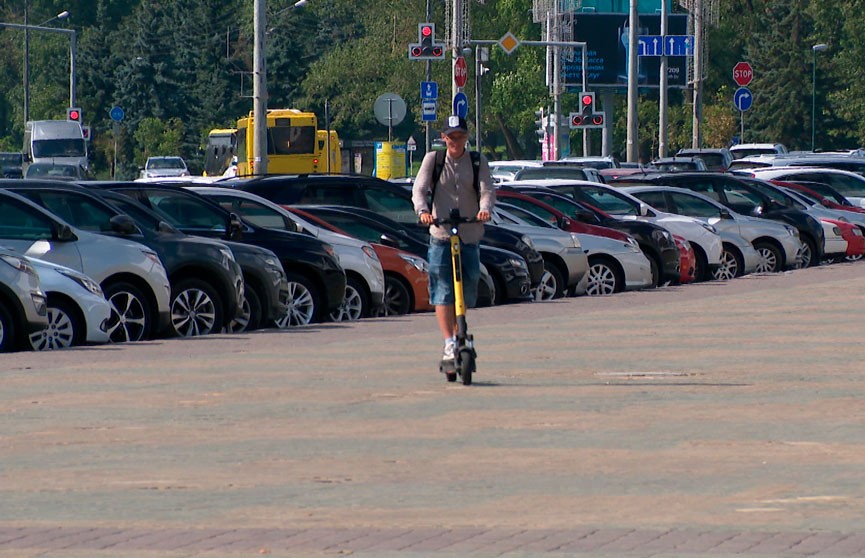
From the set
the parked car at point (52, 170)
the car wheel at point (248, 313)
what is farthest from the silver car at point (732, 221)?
the parked car at point (52, 170)

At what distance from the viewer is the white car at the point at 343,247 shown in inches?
802

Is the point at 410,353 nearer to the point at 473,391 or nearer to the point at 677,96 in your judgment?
the point at 473,391

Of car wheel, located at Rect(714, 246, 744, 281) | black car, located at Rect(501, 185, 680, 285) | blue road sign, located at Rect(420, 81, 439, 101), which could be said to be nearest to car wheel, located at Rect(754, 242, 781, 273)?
car wheel, located at Rect(714, 246, 744, 281)

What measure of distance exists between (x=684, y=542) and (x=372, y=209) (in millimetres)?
15917

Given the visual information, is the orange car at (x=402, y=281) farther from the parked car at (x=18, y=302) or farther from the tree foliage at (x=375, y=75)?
the tree foliage at (x=375, y=75)

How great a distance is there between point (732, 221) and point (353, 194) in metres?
9.02

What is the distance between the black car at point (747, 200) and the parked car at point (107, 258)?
15.6m

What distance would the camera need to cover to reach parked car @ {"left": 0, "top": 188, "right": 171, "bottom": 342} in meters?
17.2

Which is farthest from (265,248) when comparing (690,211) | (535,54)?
(535,54)

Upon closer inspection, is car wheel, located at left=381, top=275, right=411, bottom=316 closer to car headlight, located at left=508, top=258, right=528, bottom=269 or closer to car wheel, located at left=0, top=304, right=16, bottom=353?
car headlight, located at left=508, top=258, right=528, bottom=269

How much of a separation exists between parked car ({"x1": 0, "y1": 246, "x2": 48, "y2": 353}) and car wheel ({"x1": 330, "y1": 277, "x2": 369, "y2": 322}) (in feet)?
15.5

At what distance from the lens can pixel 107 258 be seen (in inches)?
684

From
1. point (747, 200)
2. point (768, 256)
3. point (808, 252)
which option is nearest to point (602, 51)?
point (747, 200)

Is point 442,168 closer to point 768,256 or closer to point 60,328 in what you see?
point 60,328
